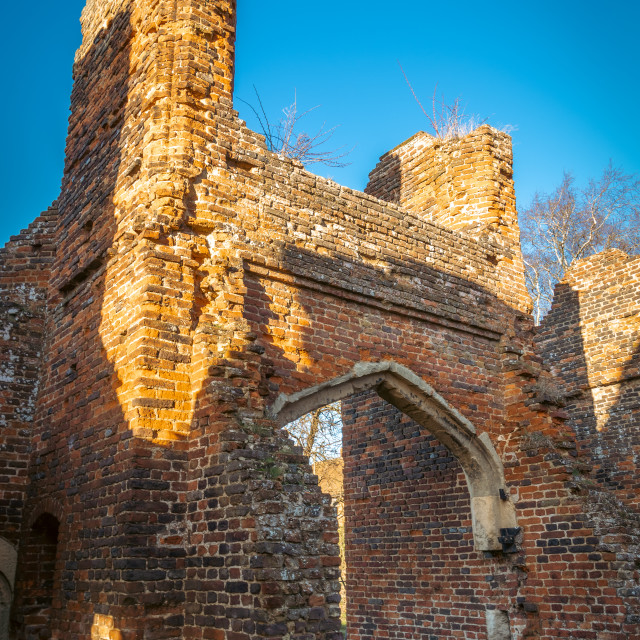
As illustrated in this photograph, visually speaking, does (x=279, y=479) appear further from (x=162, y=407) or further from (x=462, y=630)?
(x=462, y=630)

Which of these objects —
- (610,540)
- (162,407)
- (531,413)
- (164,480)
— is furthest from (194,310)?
(610,540)

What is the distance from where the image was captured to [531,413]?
8.10 metres

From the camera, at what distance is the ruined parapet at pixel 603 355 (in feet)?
40.0

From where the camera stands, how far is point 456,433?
7.86 m

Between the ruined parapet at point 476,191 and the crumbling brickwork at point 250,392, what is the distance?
0.17 ft

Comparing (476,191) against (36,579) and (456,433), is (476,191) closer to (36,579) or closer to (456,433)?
(456,433)

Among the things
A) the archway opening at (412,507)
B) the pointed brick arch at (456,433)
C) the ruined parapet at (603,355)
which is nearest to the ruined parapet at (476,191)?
the pointed brick arch at (456,433)

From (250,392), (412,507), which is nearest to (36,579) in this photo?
(250,392)

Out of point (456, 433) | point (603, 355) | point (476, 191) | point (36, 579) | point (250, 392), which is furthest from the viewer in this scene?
point (603, 355)

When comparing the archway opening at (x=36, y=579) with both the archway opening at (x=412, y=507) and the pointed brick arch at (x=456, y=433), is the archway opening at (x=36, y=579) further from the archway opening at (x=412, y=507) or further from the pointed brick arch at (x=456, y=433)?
the pointed brick arch at (x=456, y=433)

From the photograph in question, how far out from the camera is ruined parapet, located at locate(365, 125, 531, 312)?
31.1 feet

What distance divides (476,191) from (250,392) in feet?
18.9

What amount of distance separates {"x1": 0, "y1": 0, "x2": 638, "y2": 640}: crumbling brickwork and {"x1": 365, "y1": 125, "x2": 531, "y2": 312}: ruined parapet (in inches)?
2.0

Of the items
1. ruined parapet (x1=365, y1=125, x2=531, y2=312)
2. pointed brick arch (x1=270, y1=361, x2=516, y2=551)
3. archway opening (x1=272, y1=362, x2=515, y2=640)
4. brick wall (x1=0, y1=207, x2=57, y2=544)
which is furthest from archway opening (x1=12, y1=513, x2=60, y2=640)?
ruined parapet (x1=365, y1=125, x2=531, y2=312)
